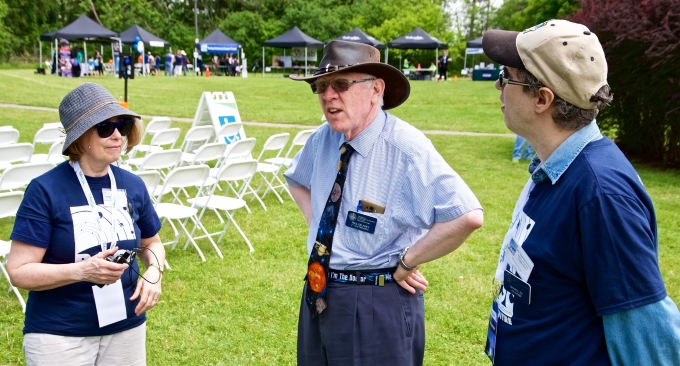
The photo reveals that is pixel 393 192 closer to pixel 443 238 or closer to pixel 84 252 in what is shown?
pixel 443 238

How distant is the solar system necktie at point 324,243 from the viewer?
8.52ft

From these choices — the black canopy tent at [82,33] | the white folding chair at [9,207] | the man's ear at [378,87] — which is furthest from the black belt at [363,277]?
the black canopy tent at [82,33]

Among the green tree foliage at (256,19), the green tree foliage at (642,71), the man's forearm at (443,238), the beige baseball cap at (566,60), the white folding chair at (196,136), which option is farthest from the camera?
the green tree foliage at (256,19)

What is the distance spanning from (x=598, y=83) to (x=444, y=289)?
160 inches

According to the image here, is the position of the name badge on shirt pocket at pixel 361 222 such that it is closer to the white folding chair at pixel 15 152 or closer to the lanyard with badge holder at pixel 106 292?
the lanyard with badge holder at pixel 106 292

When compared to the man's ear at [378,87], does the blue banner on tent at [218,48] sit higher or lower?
lower

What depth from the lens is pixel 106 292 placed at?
2732mm

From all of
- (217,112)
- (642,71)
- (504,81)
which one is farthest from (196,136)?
(504,81)

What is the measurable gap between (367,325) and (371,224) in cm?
40

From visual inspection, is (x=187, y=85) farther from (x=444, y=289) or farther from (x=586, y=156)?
(x=586, y=156)

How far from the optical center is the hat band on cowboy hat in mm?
2721

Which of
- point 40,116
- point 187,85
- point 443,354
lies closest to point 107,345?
point 443,354

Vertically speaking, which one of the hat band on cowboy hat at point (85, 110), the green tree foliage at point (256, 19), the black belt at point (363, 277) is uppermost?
the green tree foliage at point (256, 19)

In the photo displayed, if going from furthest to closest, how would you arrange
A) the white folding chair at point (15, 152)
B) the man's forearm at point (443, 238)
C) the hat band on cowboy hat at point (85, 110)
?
the white folding chair at point (15, 152)
the hat band on cowboy hat at point (85, 110)
the man's forearm at point (443, 238)
